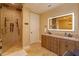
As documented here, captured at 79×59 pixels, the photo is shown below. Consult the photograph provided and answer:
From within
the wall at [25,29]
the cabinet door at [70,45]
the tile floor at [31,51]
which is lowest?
the tile floor at [31,51]

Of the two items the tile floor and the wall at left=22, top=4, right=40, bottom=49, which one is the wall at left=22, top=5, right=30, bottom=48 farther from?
the tile floor

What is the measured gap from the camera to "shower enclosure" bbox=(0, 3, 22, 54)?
1.80 meters

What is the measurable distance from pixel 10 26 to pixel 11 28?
0.13ft

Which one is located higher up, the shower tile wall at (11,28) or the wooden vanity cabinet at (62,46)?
the shower tile wall at (11,28)

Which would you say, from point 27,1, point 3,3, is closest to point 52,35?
point 27,1

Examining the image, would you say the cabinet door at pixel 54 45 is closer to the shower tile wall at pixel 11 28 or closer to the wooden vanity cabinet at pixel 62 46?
the wooden vanity cabinet at pixel 62 46

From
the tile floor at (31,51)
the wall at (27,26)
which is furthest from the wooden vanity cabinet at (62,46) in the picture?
the wall at (27,26)

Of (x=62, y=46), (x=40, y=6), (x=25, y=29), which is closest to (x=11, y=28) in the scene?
(x=25, y=29)

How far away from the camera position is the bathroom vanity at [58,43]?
5.67 ft

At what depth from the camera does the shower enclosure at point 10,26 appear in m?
1.80

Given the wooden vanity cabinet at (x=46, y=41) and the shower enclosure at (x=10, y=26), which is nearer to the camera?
the shower enclosure at (x=10, y=26)

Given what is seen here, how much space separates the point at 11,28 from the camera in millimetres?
1878

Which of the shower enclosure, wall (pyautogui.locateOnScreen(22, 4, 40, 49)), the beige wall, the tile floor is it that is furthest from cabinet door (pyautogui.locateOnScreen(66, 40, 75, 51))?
the shower enclosure

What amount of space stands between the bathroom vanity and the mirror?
0.15 metres
